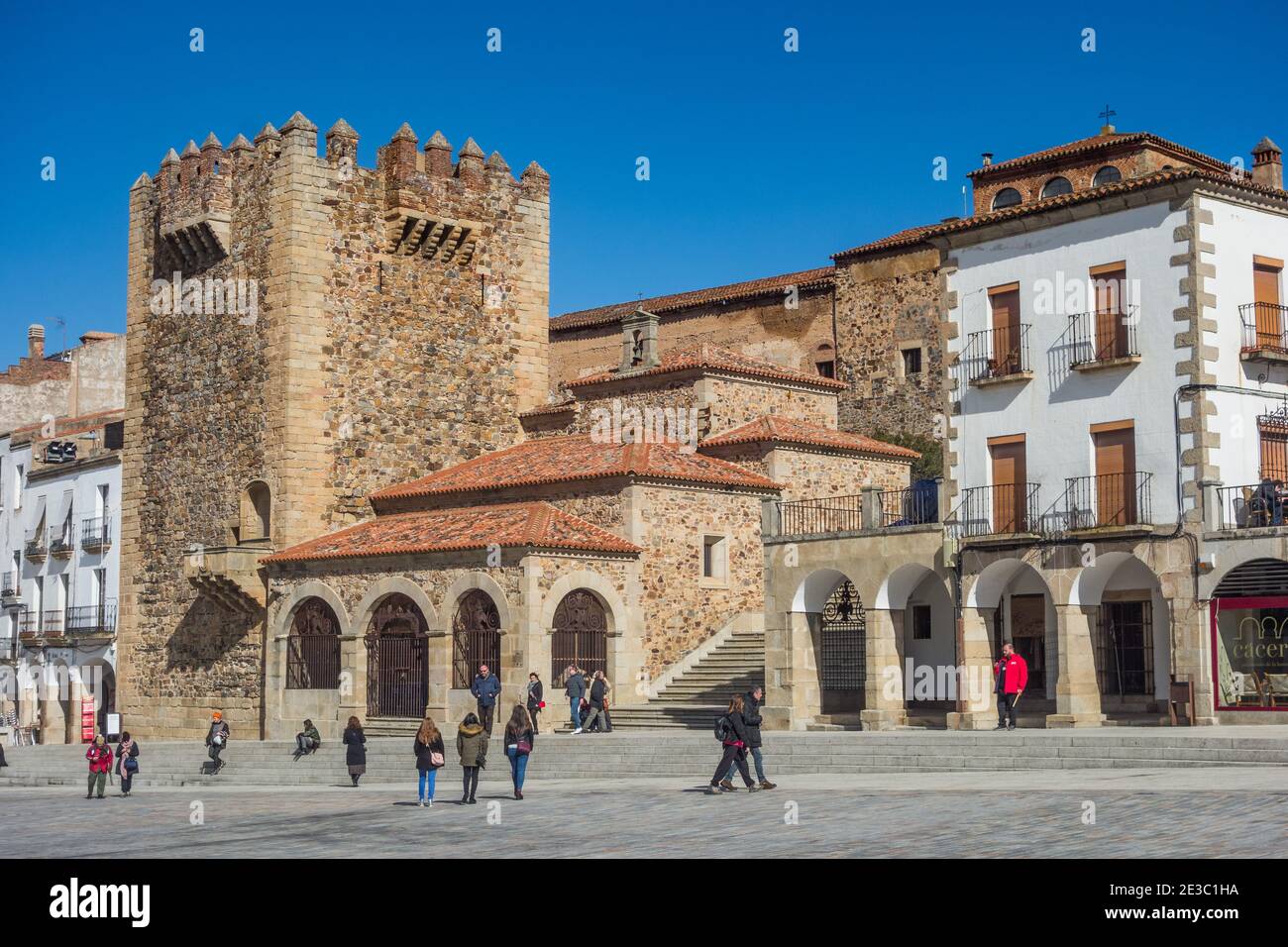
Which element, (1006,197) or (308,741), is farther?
(1006,197)

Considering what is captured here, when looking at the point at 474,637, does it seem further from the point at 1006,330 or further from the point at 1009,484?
the point at 1006,330

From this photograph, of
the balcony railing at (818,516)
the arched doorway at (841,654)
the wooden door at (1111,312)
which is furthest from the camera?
the balcony railing at (818,516)

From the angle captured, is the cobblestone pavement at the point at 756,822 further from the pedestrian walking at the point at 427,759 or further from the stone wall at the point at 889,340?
the stone wall at the point at 889,340

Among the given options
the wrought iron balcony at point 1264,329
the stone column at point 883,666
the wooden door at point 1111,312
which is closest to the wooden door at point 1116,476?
the wooden door at point 1111,312

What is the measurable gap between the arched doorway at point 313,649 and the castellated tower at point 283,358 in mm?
1516

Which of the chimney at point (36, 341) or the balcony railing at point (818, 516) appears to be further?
the chimney at point (36, 341)

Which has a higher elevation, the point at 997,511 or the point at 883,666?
the point at 997,511

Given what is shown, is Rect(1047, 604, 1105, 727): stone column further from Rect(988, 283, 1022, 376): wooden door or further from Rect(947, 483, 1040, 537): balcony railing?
Rect(988, 283, 1022, 376): wooden door

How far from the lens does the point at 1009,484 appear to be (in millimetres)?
29797

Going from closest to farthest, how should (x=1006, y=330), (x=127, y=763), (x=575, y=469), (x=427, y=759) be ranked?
(x=427, y=759), (x=127, y=763), (x=1006, y=330), (x=575, y=469)

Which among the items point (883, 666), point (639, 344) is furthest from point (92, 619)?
point (883, 666)

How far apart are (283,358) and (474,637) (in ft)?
30.2

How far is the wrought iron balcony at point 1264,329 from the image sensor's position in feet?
91.3

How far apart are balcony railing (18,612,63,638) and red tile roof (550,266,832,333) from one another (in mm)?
20558
